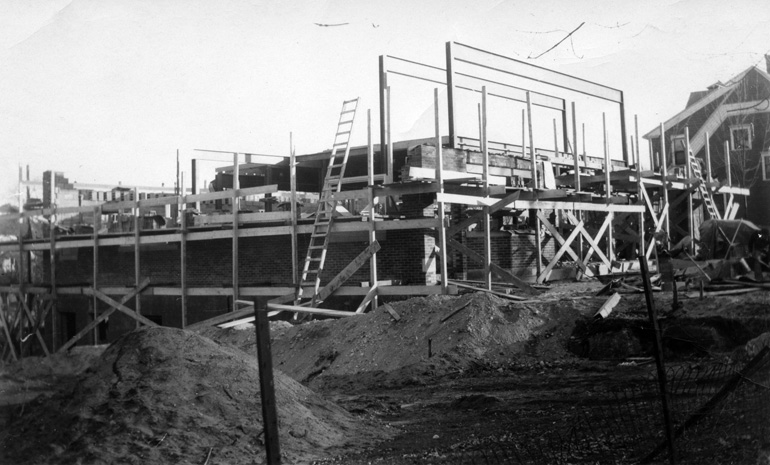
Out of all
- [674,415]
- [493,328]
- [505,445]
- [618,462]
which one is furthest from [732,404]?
[493,328]

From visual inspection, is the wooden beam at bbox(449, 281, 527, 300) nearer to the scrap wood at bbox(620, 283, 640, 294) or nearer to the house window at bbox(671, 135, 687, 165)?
the scrap wood at bbox(620, 283, 640, 294)

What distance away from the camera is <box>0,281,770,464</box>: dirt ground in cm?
662

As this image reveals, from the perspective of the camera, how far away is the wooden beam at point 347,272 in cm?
1575

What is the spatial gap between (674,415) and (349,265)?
874cm

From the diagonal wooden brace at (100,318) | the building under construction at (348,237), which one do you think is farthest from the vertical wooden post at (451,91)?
the diagonal wooden brace at (100,318)

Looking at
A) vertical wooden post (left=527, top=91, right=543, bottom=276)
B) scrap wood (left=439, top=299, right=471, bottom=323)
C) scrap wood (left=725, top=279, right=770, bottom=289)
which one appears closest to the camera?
scrap wood (left=725, top=279, right=770, bottom=289)

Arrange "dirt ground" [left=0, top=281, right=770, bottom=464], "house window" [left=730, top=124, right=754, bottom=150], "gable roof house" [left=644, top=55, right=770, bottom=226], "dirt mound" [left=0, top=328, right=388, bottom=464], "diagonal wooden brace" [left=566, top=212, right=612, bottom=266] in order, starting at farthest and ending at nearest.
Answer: "house window" [left=730, top=124, right=754, bottom=150] < "gable roof house" [left=644, top=55, right=770, bottom=226] < "diagonal wooden brace" [left=566, top=212, right=612, bottom=266] < "dirt ground" [left=0, top=281, right=770, bottom=464] < "dirt mound" [left=0, top=328, right=388, bottom=464]

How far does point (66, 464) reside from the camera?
6.04 meters

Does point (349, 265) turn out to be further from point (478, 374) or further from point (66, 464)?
point (66, 464)

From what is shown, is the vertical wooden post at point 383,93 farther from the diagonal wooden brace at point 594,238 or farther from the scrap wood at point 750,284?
the scrap wood at point 750,284

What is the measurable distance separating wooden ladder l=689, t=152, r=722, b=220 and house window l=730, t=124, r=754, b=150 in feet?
4.59

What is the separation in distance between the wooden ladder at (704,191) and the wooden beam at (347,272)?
1336 cm

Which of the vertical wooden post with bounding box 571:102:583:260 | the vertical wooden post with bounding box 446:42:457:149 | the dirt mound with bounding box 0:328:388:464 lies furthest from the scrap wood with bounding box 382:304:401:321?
the vertical wooden post with bounding box 571:102:583:260

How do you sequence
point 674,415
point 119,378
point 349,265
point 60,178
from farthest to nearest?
point 349,265 < point 60,178 < point 674,415 < point 119,378
